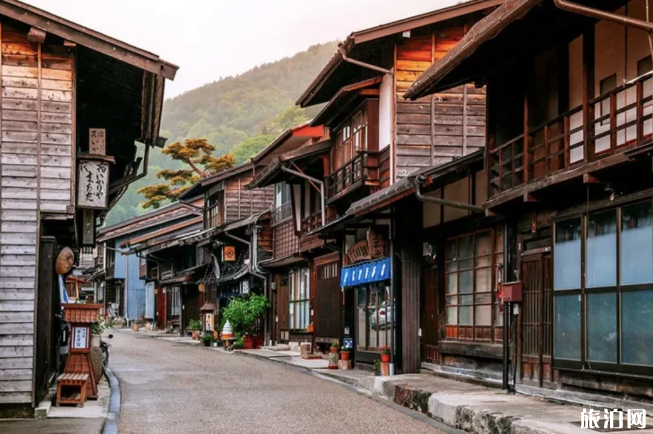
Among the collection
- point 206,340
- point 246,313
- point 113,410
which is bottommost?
point 206,340

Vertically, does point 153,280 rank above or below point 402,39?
below

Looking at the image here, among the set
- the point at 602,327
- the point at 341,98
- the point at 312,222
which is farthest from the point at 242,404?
the point at 312,222

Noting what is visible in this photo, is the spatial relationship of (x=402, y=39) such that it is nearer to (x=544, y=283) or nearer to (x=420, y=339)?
(x=420, y=339)

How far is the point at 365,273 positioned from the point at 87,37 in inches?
482

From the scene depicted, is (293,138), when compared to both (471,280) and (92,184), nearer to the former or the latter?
(471,280)

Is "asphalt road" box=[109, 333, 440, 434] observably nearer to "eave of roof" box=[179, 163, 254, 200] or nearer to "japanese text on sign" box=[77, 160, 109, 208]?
"japanese text on sign" box=[77, 160, 109, 208]

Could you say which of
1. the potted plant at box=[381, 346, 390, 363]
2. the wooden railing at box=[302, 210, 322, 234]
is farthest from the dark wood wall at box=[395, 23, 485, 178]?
the wooden railing at box=[302, 210, 322, 234]

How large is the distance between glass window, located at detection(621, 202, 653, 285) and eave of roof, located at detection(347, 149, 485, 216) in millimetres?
5681

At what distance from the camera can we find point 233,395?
19219mm

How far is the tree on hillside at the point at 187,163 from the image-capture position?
71.1m

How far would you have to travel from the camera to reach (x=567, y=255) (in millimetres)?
14672

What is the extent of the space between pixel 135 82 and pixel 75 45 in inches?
104

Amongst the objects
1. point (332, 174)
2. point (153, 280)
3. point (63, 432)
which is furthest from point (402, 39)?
point (153, 280)

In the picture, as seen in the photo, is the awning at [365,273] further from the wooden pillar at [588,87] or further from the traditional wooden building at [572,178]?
the wooden pillar at [588,87]
